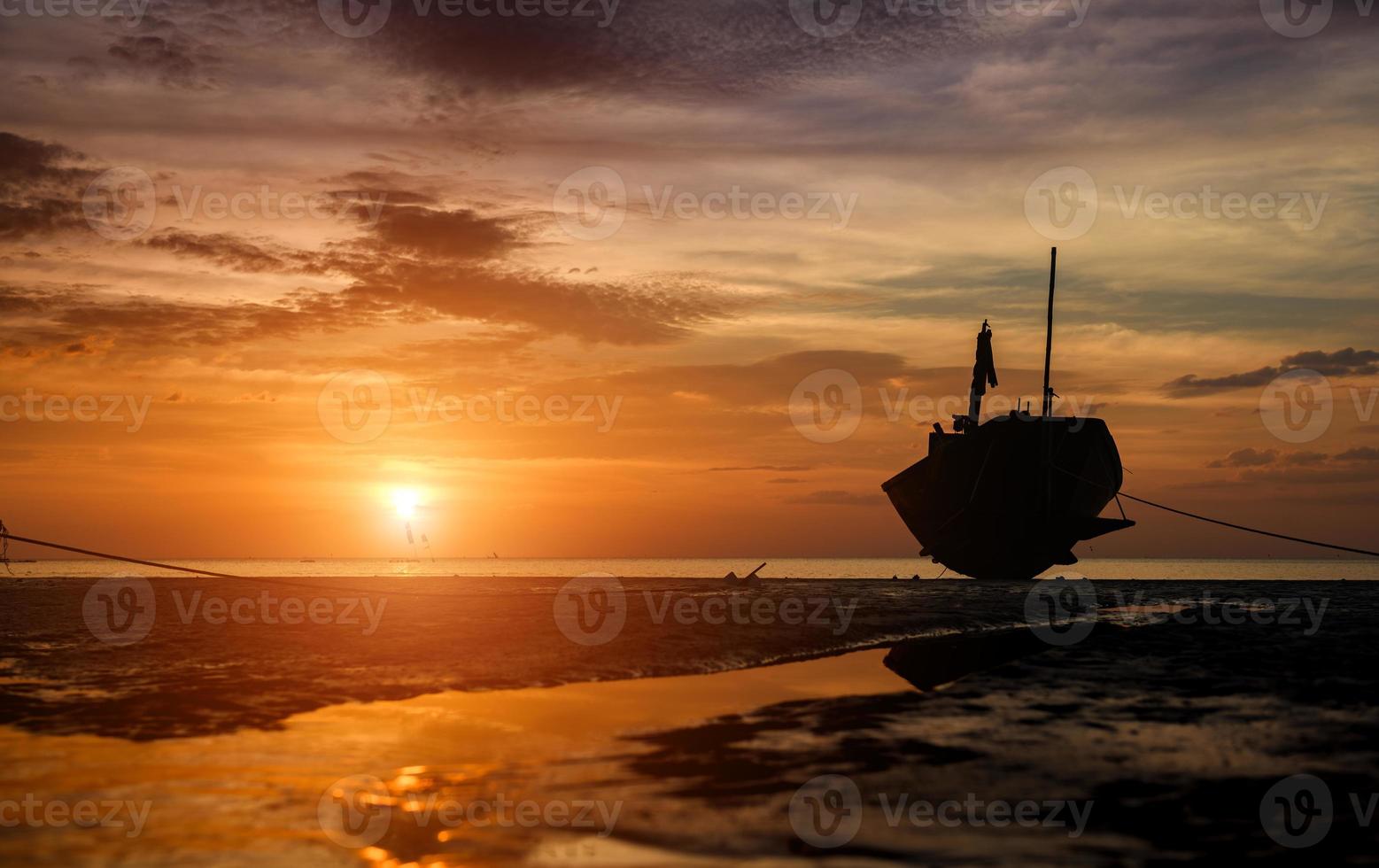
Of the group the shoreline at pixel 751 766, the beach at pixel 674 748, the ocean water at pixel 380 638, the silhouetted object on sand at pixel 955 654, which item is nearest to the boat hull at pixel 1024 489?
the ocean water at pixel 380 638

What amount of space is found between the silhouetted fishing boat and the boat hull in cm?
5

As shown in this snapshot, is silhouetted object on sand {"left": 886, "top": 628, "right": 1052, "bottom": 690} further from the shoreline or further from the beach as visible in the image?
the shoreline

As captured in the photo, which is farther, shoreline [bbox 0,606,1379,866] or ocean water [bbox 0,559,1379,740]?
ocean water [bbox 0,559,1379,740]

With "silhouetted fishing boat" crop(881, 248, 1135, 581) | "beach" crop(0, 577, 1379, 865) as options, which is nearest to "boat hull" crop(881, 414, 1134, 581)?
"silhouetted fishing boat" crop(881, 248, 1135, 581)

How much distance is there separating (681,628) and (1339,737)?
16019mm

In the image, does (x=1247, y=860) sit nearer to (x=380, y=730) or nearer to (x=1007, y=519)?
(x=380, y=730)

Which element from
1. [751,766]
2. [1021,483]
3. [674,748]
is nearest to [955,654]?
[674,748]

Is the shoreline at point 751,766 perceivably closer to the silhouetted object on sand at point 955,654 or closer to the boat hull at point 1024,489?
the silhouetted object on sand at point 955,654

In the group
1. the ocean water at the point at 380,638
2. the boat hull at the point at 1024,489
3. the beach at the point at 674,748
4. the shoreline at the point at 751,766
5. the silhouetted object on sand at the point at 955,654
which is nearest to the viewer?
the shoreline at the point at 751,766

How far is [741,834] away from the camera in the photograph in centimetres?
805

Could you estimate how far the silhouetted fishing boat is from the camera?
5538 centimetres

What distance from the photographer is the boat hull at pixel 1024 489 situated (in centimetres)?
5534

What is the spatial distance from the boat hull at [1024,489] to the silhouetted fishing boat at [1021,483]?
5 cm

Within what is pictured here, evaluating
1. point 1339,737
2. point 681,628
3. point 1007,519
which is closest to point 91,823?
point 1339,737
